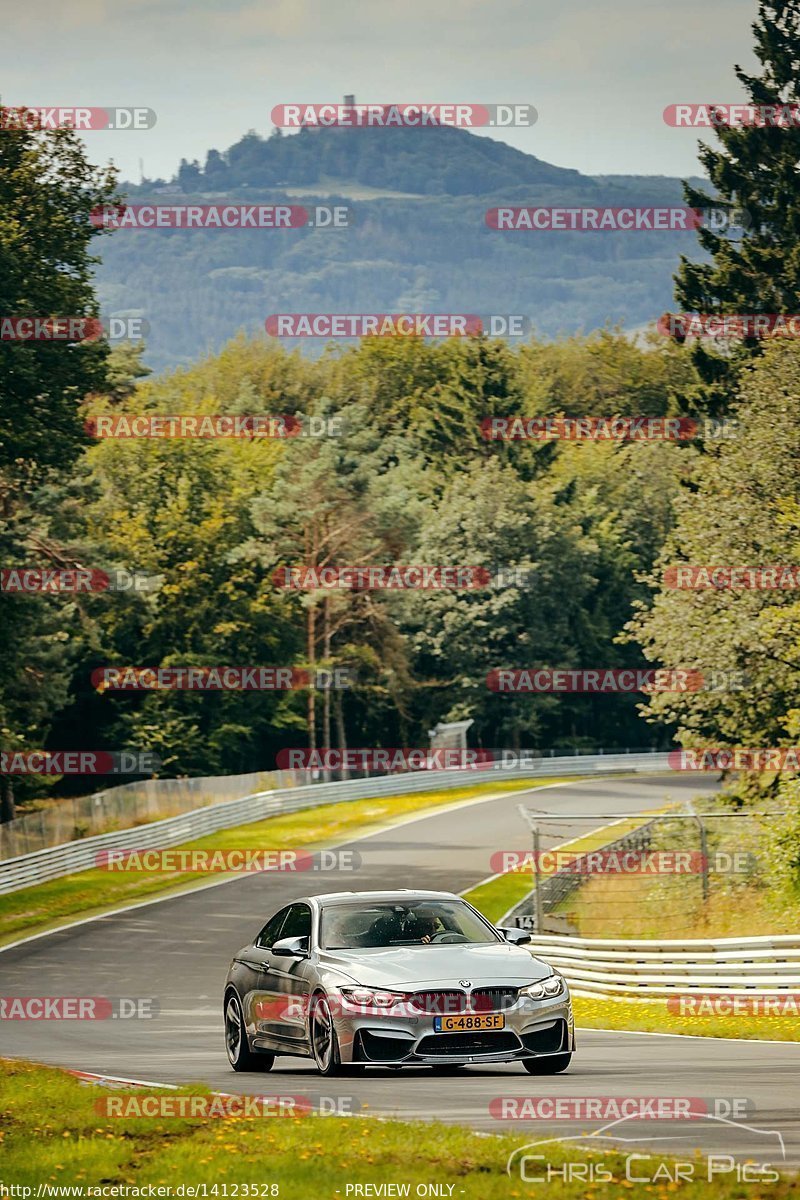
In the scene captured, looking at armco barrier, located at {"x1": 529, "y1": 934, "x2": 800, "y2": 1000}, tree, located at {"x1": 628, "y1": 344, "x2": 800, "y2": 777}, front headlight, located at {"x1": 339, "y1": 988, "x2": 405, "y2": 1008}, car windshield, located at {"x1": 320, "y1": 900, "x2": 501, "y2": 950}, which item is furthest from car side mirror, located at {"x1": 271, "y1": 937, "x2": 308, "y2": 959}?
tree, located at {"x1": 628, "y1": 344, "x2": 800, "y2": 777}

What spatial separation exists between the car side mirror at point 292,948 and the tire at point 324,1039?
60 cm

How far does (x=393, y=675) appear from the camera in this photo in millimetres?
78812

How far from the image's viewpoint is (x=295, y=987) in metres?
13.8

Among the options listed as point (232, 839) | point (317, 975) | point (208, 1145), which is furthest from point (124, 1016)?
point (232, 839)

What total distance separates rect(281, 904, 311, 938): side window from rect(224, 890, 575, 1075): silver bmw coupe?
0.4 inches

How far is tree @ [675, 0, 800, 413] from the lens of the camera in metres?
54.2

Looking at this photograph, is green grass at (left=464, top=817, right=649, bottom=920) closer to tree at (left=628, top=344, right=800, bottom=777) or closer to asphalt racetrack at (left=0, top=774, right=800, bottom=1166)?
asphalt racetrack at (left=0, top=774, right=800, bottom=1166)

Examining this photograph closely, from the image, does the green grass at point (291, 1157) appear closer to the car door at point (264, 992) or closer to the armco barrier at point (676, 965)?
the car door at point (264, 992)

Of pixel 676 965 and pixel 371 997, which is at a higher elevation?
pixel 371 997

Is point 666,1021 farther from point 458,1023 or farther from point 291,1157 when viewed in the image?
point 291,1157

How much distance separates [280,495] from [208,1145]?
68.8 metres

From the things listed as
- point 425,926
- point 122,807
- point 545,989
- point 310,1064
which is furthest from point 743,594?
point 545,989

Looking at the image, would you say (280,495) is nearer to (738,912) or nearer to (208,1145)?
(738,912)

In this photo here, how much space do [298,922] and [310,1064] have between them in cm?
152
